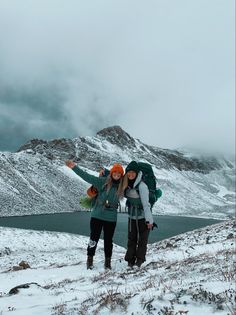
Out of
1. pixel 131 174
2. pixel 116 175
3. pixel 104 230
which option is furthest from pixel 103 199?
pixel 131 174

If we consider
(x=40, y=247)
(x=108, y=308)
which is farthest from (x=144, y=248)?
(x=40, y=247)

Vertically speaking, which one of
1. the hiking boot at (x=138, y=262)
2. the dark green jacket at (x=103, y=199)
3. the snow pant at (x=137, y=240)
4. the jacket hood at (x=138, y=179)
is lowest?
the hiking boot at (x=138, y=262)

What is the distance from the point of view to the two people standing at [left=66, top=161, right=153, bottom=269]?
9.39 metres

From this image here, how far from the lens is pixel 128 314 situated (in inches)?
163

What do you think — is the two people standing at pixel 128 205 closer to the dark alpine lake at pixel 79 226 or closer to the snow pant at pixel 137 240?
the snow pant at pixel 137 240

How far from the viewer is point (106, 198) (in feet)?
31.9

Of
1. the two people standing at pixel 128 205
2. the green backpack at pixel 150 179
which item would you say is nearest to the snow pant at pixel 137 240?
the two people standing at pixel 128 205

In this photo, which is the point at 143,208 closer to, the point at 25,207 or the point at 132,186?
the point at 132,186

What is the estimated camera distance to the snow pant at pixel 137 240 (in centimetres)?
967

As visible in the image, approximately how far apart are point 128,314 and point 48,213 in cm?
12680

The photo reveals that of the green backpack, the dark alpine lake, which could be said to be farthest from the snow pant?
the dark alpine lake

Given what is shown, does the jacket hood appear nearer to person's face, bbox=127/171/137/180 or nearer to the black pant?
person's face, bbox=127/171/137/180

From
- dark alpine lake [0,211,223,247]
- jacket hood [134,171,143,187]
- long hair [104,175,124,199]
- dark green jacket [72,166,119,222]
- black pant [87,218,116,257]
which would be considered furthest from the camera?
dark alpine lake [0,211,223,247]

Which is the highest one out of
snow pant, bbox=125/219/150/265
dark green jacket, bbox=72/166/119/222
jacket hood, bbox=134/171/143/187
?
jacket hood, bbox=134/171/143/187
